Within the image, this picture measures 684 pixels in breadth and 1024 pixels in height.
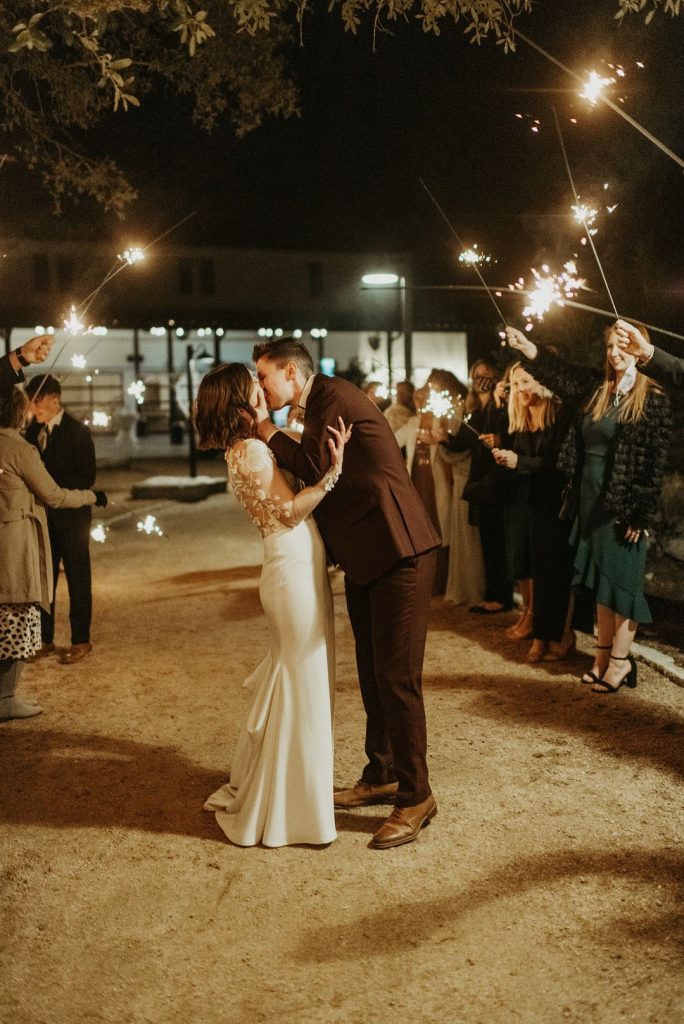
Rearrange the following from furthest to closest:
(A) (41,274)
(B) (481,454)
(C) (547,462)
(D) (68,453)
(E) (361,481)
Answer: (A) (41,274) → (B) (481,454) → (D) (68,453) → (C) (547,462) → (E) (361,481)

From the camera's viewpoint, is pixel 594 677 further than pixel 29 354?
Yes

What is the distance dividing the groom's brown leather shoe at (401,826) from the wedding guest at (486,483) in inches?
163

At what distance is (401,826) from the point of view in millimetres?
4543

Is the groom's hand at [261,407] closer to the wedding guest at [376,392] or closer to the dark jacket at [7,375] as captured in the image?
the dark jacket at [7,375]

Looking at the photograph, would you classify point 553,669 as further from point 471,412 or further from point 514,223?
point 514,223

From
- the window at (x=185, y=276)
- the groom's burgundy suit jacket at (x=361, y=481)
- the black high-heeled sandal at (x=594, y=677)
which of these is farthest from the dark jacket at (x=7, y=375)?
the window at (x=185, y=276)

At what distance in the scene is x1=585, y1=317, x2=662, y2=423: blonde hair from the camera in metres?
6.20

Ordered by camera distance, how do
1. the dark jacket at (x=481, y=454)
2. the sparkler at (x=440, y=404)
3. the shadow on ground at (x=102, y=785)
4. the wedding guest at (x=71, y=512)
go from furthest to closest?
the sparkler at (x=440, y=404)
the dark jacket at (x=481, y=454)
the wedding guest at (x=71, y=512)
the shadow on ground at (x=102, y=785)

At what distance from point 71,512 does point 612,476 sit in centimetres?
410

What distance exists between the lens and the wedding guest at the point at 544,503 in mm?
7352

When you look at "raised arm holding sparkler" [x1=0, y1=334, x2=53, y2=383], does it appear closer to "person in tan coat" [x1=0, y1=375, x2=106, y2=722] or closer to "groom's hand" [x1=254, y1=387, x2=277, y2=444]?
"person in tan coat" [x1=0, y1=375, x2=106, y2=722]

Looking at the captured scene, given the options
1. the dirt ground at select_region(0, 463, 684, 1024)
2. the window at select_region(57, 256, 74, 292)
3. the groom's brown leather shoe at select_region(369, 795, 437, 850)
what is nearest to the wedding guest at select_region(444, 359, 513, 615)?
the dirt ground at select_region(0, 463, 684, 1024)

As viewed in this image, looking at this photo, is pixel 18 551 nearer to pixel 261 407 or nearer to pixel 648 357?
pixel 261 407

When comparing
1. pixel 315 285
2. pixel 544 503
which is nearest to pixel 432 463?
pixel 544 503
